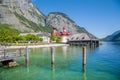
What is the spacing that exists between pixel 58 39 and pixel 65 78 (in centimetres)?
13775

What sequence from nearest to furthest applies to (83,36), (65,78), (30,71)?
(65,78)
(30,71)
(83,36)

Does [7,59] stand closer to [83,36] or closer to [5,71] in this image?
[5,71]

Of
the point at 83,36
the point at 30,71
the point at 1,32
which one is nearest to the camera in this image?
the point at 30,71

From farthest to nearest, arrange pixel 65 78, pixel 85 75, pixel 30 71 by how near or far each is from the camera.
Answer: pixel 30 71
pixel 85 75
pixel 65 78

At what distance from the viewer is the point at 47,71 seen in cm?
3005

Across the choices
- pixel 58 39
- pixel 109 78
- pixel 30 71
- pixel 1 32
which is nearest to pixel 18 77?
pixel 30 71

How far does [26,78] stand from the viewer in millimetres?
25859

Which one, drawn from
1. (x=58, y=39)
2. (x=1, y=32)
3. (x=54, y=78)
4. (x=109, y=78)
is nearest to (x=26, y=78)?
(x=54, y=78)

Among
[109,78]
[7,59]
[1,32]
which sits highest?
[1,32]

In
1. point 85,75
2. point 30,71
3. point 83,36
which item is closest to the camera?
point 85,75

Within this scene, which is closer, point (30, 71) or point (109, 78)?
point (109, 78)

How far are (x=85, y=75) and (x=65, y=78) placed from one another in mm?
3601

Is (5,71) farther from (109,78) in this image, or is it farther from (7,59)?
(109,78)

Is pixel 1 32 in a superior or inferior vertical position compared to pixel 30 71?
superior
